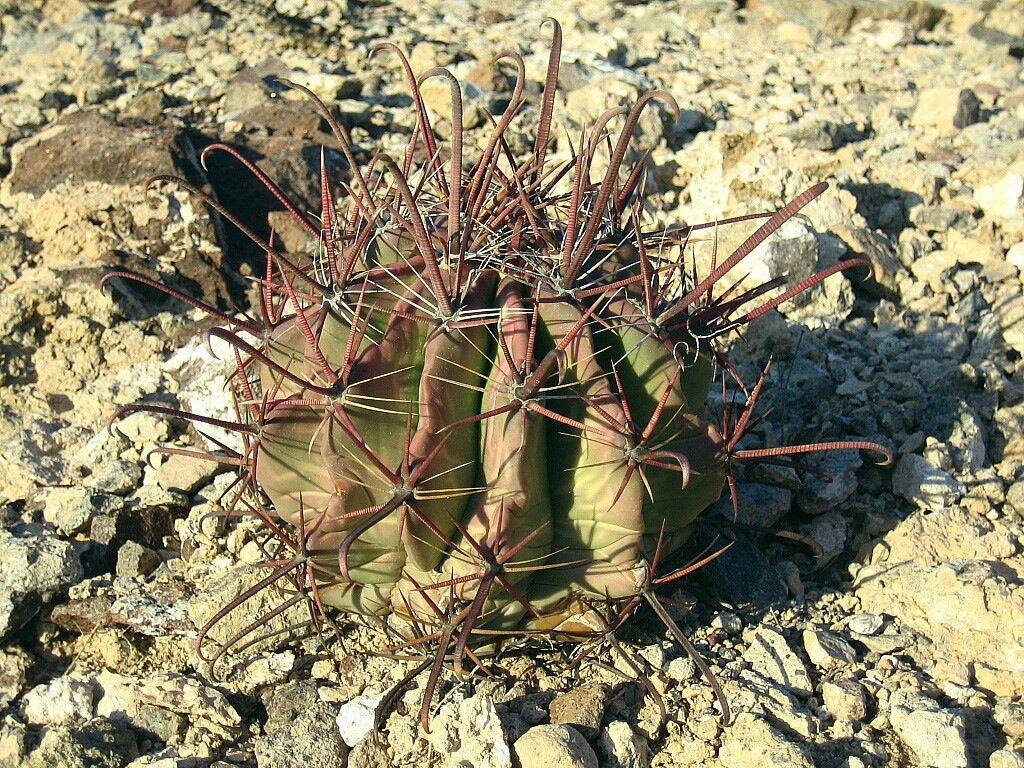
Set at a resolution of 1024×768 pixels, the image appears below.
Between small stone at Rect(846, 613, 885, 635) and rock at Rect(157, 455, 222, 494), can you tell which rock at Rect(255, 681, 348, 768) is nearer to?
rock at Rect(157, 455, 222, 494)

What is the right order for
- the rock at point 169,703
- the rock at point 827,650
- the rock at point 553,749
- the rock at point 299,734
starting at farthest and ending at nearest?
1. the rock at point 827,650
2. the rock at point 169,703
3. the rock at point 299,734
4. the rock at point 553,749

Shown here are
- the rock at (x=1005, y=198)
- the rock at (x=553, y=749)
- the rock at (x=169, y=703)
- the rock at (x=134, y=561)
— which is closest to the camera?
the rock at (x=553, y=749)

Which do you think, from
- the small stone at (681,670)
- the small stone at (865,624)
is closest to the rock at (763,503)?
the small stone at (865,624)

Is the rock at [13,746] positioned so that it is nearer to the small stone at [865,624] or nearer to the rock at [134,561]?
the rock at [134,561]

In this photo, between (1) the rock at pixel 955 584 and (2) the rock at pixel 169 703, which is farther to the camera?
(1) the rock at pixel 955 584

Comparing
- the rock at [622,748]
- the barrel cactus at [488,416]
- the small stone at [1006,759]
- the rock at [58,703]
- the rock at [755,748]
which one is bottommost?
the rock at [58,703]

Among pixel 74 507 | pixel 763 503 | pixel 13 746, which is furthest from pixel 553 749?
pixel 74 507

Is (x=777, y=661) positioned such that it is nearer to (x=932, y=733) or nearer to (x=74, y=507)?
(x=932, y=733)
